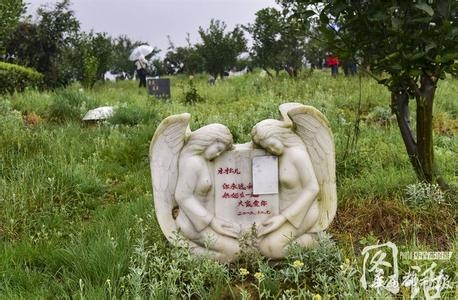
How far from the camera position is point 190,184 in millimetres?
3371

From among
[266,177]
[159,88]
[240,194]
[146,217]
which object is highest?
[159,88]

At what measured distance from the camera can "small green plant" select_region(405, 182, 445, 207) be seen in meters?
4.12

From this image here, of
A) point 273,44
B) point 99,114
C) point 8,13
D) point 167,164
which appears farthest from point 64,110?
point 273,44

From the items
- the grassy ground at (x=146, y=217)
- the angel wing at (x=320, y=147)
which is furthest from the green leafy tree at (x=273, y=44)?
the angel wing at (x=320, y=147)

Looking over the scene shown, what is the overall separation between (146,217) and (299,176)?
133 cm

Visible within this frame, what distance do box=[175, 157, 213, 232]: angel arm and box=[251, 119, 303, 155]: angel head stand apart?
0.40 meters

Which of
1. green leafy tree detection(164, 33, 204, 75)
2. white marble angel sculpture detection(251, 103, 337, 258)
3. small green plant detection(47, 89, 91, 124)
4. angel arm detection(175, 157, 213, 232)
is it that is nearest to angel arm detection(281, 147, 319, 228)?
white marble angel sculpture detection(251, 103, 337, 258)

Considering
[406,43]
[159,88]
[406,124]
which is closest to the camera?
[406,43]

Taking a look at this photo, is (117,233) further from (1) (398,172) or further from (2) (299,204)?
(1) (398,172)

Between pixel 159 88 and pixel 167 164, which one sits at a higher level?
pixel 159 88

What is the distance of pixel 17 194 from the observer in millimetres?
4695

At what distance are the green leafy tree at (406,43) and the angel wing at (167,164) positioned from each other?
156 cm

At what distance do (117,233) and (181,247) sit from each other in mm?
789

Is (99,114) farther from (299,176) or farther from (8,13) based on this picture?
(299,176)
